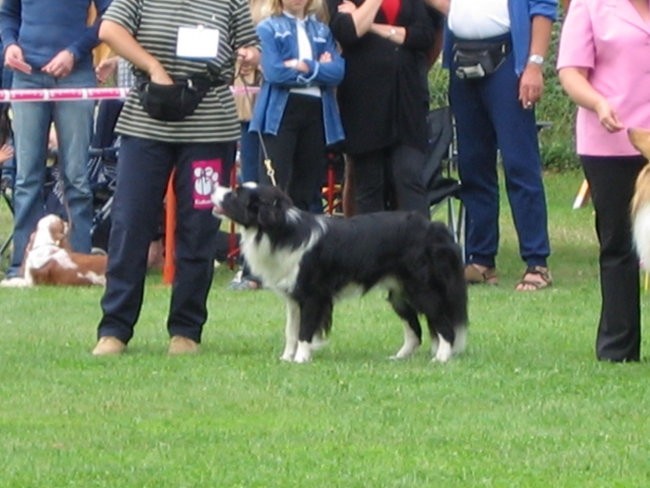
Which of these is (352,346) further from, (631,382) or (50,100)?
(50,100)

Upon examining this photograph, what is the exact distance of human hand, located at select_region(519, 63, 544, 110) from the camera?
11.2m

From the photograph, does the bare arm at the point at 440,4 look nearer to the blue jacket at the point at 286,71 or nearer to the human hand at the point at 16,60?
the blue jacket at the point at 286,71

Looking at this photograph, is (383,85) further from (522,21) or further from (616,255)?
(616,255)

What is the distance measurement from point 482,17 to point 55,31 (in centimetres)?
290

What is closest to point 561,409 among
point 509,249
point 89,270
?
point 89,270

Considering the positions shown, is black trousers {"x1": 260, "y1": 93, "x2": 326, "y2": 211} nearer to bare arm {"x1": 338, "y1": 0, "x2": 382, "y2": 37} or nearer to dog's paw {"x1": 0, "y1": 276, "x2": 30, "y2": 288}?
bare arm {"x1": 338, "y1": 0, "x2": 382, "y2": 37}

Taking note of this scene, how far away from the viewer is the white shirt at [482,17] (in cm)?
1145

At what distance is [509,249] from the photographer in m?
14.4

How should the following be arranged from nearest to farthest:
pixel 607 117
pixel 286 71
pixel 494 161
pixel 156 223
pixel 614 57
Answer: pixel 607 117 → pixel 614 57 → pixel 156 223 → pixel 286 71 → pixel 494 161

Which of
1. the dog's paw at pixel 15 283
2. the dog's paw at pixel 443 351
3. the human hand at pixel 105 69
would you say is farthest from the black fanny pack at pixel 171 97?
the human hand at pixel 105 69

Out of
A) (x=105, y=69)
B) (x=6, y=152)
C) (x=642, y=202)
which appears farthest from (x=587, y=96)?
(x=105, y=69)

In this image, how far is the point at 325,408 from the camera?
7.37 meters

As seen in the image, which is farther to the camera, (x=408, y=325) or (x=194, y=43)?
(x=408, y=325)

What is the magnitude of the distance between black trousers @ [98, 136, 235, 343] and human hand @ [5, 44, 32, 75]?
3464 millimetres
